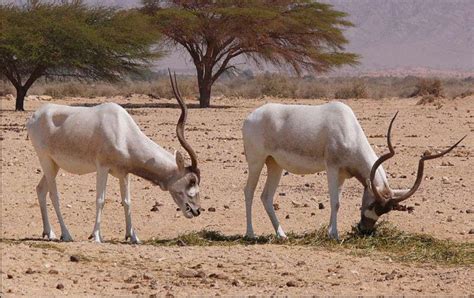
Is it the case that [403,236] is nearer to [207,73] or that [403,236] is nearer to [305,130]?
[305,130]

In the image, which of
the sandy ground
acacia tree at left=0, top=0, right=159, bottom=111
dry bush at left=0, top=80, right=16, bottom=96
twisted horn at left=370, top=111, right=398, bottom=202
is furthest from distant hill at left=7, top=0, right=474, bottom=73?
twisted horn at left=370, top=111, right=398, bottom=202

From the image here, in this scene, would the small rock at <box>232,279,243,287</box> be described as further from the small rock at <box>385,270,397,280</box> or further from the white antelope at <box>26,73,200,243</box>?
the white antelope at <box>26,73,200,243</box>

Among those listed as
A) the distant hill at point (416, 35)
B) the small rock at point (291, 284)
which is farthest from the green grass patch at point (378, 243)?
the distant hill at point (416, 35)

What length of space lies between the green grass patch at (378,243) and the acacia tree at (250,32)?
30094mm

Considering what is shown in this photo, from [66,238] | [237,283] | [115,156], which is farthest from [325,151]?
[237,283]

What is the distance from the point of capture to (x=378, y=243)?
11039 mm

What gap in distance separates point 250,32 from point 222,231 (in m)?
30.2

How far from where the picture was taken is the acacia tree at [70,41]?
1467 inches

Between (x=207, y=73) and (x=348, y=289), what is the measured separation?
113ft

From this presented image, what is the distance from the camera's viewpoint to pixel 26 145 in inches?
811

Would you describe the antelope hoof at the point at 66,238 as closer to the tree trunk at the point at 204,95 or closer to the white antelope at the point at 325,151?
the white antelope at the point at 325,151

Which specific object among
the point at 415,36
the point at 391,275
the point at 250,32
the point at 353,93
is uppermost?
the point at 250,32

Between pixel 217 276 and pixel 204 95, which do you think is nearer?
pixel 217 276

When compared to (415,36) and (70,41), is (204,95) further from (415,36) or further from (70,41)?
(415,36)
